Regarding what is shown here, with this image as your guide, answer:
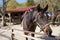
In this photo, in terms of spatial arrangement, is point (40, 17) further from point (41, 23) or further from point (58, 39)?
point (58, 39)

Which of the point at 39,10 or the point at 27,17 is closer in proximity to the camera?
the point at 39,10

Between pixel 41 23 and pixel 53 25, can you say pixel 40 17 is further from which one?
pixel 53 25

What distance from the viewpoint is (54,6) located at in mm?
28969

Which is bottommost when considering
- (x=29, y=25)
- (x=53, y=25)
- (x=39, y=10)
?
(x=53, y=25)

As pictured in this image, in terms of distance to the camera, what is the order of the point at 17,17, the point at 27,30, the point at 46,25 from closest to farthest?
the point at 46,25 < the point at 27,30 < the point at 17,17

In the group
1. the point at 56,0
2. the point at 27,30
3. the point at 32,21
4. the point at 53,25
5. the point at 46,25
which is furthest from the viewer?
the point at 56,0

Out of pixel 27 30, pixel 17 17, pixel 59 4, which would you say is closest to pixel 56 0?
pixel 59 4

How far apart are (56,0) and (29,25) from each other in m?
22.1

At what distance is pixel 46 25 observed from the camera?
17.7 ft

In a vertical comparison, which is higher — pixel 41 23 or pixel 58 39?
pixel 41 23

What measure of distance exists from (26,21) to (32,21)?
326 mm

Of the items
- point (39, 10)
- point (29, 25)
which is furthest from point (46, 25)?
point (29, 25)

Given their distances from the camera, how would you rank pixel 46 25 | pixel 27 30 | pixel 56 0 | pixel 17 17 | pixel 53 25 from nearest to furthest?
pixel 46 25 < pixel 27 30 < pixel 53 25 < pixel 56 0 < pixel 17 17

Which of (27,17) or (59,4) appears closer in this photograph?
(27,17)
